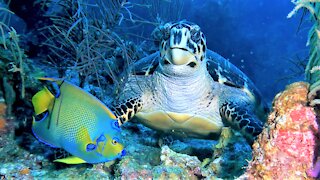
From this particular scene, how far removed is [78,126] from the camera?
4.43ft

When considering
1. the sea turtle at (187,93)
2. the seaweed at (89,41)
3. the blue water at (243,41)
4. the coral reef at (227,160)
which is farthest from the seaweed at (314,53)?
the blue water at (243,41)

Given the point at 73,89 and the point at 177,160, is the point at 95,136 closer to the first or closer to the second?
the point at 73,89

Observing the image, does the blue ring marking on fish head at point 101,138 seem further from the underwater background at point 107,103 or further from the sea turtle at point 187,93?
the sea turtle at point 187,93

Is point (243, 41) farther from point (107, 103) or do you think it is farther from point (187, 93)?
point (107, 103)

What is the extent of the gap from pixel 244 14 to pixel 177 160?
52.3 feet

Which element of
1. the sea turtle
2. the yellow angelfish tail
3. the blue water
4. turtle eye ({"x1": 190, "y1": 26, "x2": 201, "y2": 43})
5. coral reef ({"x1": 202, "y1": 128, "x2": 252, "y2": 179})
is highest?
the blue water

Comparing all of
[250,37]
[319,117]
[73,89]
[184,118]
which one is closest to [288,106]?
[319,117]

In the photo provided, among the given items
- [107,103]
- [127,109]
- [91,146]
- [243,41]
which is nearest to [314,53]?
[91,146]

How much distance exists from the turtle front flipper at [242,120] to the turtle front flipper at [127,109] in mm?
876

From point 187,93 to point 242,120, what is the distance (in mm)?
660

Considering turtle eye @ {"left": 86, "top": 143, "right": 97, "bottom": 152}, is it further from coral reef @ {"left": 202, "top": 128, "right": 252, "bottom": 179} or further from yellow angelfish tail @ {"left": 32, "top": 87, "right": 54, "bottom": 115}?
coral reef @ {"left": 202, "top": 128, "right": 252, "bottom": 179}

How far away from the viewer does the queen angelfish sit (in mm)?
1312

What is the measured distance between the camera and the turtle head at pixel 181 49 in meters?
2.37

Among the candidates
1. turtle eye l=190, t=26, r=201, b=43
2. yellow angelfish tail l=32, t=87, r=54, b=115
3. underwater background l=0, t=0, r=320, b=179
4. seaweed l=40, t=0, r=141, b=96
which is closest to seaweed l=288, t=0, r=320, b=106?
underwater background l=0, t=0, r=320, b=179
